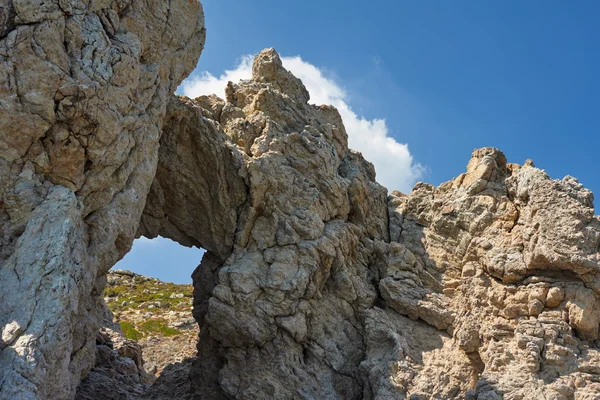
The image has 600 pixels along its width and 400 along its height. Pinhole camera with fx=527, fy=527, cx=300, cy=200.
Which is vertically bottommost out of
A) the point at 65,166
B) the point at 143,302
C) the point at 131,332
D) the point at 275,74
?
the point at 65,166

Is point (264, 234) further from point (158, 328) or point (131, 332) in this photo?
point (158, 328)

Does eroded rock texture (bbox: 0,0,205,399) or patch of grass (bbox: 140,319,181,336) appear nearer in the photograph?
eroded rock texture (bbox: 0,0,205,399)

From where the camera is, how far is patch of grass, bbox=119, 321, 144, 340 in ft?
164

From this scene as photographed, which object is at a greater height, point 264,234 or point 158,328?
point 158,328

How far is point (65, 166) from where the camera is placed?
20.0m

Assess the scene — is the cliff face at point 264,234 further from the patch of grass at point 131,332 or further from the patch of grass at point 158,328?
the patch of grass at point 158,328

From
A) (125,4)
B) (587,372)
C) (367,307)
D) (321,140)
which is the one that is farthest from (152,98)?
(587,372)

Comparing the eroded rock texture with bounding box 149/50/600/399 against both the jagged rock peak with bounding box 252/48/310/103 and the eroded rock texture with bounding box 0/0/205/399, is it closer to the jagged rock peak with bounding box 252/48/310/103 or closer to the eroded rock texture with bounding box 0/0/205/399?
the jagged rock peak with bounding box 252/48/310/103

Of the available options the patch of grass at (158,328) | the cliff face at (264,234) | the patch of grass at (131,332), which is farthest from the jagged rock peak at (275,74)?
the patch of grass at (131,332)

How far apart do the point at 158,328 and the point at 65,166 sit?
119ft

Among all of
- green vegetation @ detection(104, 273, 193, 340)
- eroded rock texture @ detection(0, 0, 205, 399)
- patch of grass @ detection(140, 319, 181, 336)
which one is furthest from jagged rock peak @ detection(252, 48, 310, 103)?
patch of grass @ detection(140, 319, 181, 336)

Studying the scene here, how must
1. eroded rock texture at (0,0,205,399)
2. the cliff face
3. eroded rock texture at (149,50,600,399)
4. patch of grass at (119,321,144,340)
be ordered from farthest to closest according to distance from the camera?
patch of grass at (119,321,144,340)
eroded rock texture at (149,50,600,399)
the cliff face
eroded rock texture at (0,0,205,399)

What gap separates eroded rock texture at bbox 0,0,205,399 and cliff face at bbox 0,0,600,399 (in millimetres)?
71

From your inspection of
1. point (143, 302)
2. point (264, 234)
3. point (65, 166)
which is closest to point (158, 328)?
point (143, 302)
